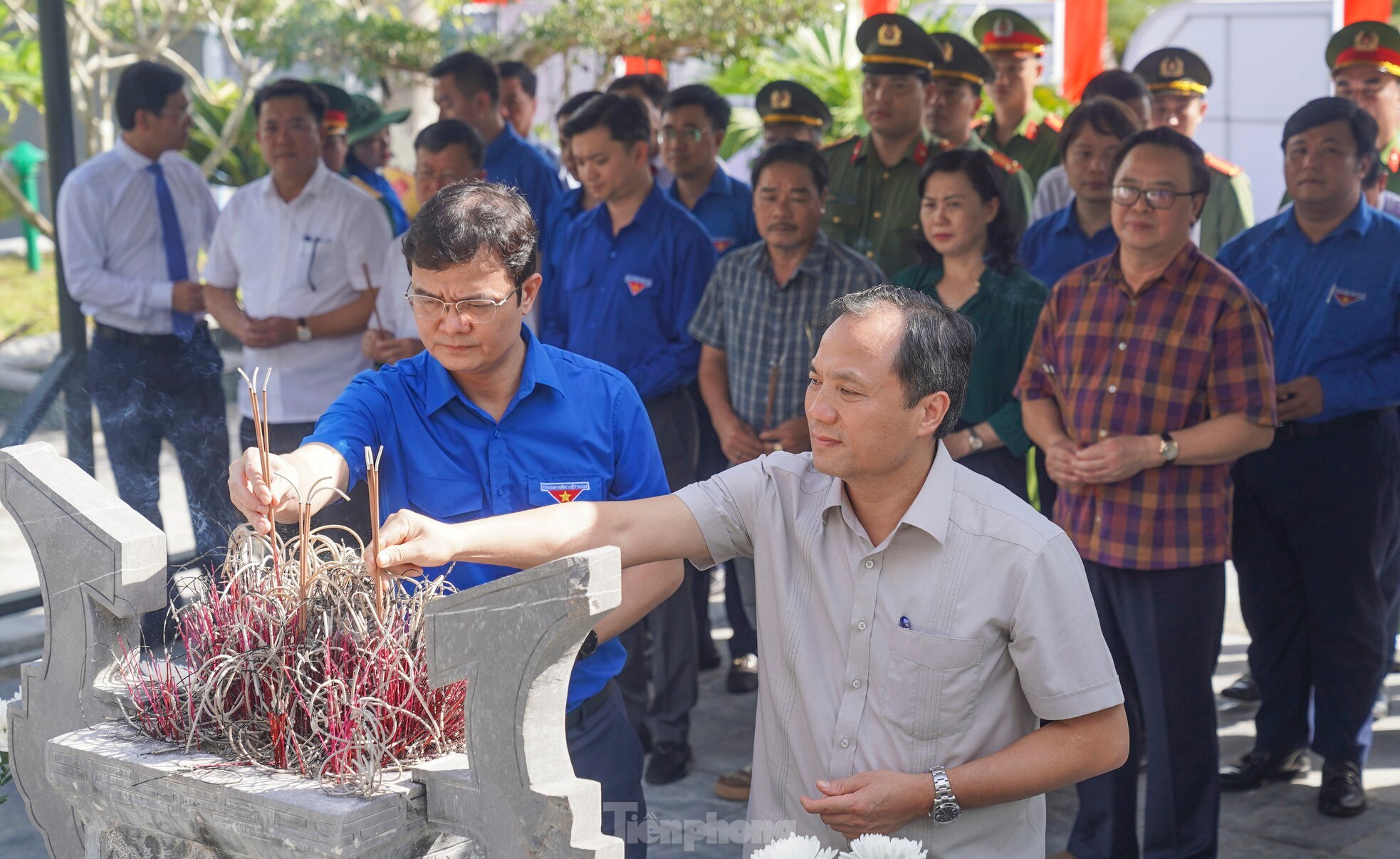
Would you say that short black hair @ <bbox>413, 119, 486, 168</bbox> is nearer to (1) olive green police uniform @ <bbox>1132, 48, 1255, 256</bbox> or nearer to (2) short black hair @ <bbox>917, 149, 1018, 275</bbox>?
(2) short black hair @ <bbox>917, 149, 1018, 275</bbox>

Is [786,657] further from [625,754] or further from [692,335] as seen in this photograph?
[692,335]

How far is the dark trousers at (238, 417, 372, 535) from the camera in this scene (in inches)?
137

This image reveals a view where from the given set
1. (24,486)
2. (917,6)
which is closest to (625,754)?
(24,486)

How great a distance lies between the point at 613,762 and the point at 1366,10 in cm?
782

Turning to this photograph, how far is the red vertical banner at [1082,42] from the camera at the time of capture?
36.9 feet

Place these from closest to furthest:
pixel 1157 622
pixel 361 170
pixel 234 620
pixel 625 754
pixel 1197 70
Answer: pixel 234 620
pixel 625 754
pixel 1157 622
pixel 1197 70
pixel 361 170

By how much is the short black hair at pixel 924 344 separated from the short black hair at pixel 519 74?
584cm

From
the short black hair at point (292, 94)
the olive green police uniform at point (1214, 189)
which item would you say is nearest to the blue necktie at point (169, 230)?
the short black hair at point (292, 94)

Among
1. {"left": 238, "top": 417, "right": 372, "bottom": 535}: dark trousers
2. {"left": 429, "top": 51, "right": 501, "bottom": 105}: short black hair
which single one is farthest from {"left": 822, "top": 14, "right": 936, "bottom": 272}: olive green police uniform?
{"left": 238, "top": 417, "right": 372, "bottom": 535}: dark trousers

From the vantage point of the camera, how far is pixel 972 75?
5.77 metres

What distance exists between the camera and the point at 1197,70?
5.84 meters

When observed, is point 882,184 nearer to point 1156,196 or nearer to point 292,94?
point 1156,196

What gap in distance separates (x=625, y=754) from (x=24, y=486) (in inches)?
43.2

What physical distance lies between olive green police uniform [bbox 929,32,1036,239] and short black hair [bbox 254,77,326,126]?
8.04 ft
